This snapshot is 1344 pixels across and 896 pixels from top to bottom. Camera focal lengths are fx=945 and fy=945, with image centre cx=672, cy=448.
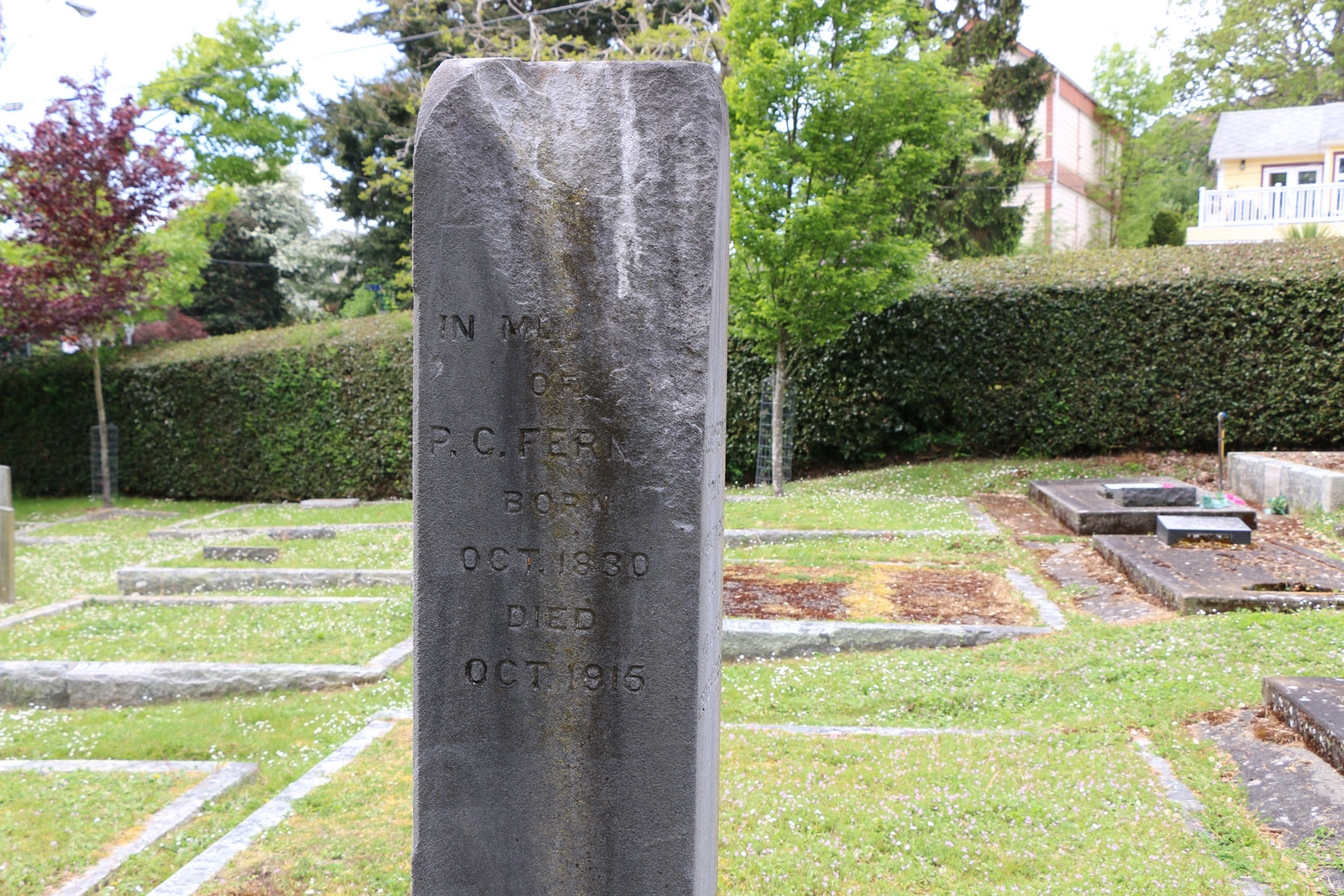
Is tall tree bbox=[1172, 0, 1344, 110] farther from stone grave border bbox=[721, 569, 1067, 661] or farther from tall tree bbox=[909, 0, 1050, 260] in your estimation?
stone grave border bbox=[721, 569, 1067, 661]

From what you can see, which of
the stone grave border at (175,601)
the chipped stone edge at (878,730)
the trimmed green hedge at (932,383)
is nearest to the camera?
the chipped stone edge at (878,730)

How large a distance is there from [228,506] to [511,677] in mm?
17233

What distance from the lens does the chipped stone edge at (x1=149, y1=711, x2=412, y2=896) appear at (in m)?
3.43

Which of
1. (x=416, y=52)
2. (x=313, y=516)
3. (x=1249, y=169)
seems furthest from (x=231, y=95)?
(x=1249, y=169)

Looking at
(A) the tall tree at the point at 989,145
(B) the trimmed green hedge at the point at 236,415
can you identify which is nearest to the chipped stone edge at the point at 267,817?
(B) the trimmed green hedge at the point at 236,415

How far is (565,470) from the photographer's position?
7.86 ft

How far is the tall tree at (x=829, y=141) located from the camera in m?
12.6

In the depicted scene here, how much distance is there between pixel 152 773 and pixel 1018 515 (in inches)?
393

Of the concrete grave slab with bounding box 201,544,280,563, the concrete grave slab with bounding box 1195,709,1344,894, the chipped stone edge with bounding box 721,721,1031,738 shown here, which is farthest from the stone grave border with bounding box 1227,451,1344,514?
the concrete grave slab with bounding box 201,544,280,563

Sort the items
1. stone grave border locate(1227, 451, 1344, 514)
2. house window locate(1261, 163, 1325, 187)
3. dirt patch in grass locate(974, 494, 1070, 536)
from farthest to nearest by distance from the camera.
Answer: house window locate(1261, 163, 1325, 187), dirt patch in grass locate(974, 494, 1070, 536), stone grave border locate(1227, 451, 1344, 514)

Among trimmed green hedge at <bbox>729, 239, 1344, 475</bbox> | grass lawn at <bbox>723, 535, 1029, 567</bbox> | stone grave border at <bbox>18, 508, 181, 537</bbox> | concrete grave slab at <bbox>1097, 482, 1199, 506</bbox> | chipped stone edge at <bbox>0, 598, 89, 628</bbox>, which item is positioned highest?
trimmed green hedge at <bbox>729, 239, 1344, 475</bbox>

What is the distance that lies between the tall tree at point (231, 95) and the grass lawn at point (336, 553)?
13.8 m

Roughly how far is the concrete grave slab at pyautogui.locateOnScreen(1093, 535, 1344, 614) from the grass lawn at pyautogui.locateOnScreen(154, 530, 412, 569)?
664 cm

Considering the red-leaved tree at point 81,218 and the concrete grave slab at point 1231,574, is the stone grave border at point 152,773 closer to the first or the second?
the concrete grave slab at point 1231,574
